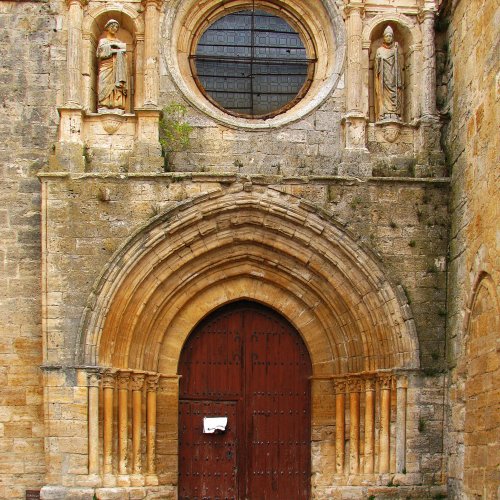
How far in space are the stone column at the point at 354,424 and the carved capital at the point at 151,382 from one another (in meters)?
2.10

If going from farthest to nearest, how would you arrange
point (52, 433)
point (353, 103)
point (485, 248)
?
point (353, 103), point (52, 433), point (485, 248)

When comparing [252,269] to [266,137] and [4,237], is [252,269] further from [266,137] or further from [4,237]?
[4,237]

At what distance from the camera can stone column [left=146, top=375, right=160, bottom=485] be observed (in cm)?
1133

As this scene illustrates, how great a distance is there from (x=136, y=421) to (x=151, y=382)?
18.0 inches

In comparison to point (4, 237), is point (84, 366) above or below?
below

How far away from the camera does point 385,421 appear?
11.2 metres

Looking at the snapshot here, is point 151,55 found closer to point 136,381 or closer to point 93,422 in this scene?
point 136,381

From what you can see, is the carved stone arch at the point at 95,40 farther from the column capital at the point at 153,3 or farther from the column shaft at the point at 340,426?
the column shaft at the point at 340,426

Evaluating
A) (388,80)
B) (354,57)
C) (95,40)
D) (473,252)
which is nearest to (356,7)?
(354,57)

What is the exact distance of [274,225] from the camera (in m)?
11.4

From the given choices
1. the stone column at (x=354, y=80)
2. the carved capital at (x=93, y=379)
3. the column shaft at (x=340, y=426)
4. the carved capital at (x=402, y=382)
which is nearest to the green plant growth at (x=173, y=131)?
the stone column at (x=354, y=80)

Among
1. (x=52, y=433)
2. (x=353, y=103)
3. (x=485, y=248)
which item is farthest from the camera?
(x=353, y=103)

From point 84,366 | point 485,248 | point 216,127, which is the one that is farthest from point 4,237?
point 485,248

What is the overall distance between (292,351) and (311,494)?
5.18 ft
